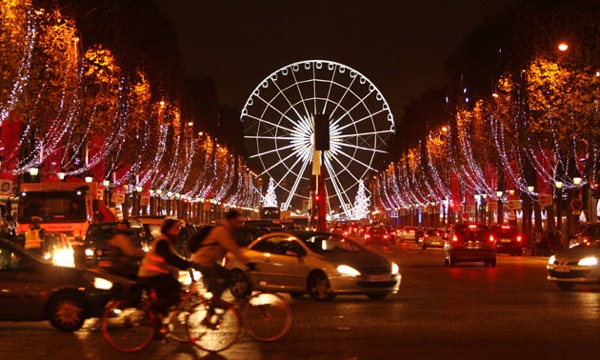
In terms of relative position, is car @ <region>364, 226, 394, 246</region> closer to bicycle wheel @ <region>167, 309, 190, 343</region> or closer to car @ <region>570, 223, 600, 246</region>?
car @ <region>570, 223, 600, 246</region>

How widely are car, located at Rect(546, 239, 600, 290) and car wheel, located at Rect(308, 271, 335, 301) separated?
7.26 meters

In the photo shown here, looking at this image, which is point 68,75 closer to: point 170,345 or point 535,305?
point 535,305

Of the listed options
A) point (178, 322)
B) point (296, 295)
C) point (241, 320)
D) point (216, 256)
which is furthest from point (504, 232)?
point (241, 320)

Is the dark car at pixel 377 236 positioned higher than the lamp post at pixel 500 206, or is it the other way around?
the lamp post at pixel 500 206

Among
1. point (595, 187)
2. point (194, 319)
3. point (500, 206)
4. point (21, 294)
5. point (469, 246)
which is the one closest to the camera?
point (194, 319)

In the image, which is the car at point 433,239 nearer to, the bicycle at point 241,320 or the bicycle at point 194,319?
the bicycle at point 241,320

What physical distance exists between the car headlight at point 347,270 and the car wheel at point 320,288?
0.38 m

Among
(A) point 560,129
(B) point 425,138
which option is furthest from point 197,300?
(B) point 425,138

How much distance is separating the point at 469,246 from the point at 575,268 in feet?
48.1

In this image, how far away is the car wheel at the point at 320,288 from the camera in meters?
25.4

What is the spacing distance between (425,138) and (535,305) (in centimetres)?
8970

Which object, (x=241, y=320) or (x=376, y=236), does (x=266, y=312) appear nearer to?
(x=241, y=320)

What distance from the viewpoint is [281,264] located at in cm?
2622

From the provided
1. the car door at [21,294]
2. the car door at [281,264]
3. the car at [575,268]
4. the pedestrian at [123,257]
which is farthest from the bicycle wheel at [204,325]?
the car at [575,268]
